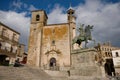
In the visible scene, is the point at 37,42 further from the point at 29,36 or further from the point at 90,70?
the point at 90,70

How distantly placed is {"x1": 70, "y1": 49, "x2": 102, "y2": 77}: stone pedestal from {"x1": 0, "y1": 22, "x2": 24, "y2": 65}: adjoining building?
12.4 m

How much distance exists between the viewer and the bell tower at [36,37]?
26.2 meters

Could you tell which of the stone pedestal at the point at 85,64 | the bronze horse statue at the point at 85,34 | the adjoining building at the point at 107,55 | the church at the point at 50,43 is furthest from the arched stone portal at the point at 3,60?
the adjoining building at the point at 107,55

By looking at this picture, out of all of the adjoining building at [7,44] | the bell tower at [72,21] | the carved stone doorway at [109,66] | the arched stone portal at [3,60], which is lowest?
the carved stone doorway at [109,66]

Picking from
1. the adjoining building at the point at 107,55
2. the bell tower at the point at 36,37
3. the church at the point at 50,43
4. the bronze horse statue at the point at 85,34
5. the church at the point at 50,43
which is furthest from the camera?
the adjoining building at the point at 107,55

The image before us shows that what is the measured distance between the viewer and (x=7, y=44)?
22.8m

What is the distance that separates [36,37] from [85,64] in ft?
51.8

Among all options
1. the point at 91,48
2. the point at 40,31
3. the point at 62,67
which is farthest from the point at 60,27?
the point at 91,48

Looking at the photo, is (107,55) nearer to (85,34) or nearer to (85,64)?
(85,34)

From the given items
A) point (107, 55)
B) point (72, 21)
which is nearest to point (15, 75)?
point (72, 21)

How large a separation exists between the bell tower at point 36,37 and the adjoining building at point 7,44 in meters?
3.42

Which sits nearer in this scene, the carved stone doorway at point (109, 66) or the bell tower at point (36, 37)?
the bell tower at point (36, 37)

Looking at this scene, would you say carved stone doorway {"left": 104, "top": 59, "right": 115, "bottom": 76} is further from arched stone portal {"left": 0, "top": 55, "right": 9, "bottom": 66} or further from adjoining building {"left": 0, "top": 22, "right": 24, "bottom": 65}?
arched stone portal {"left": 0, "top": 55, "right": 9, "bottom": 66}

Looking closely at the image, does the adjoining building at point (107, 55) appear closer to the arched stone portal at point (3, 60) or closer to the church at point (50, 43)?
the church at point (50, 43)
